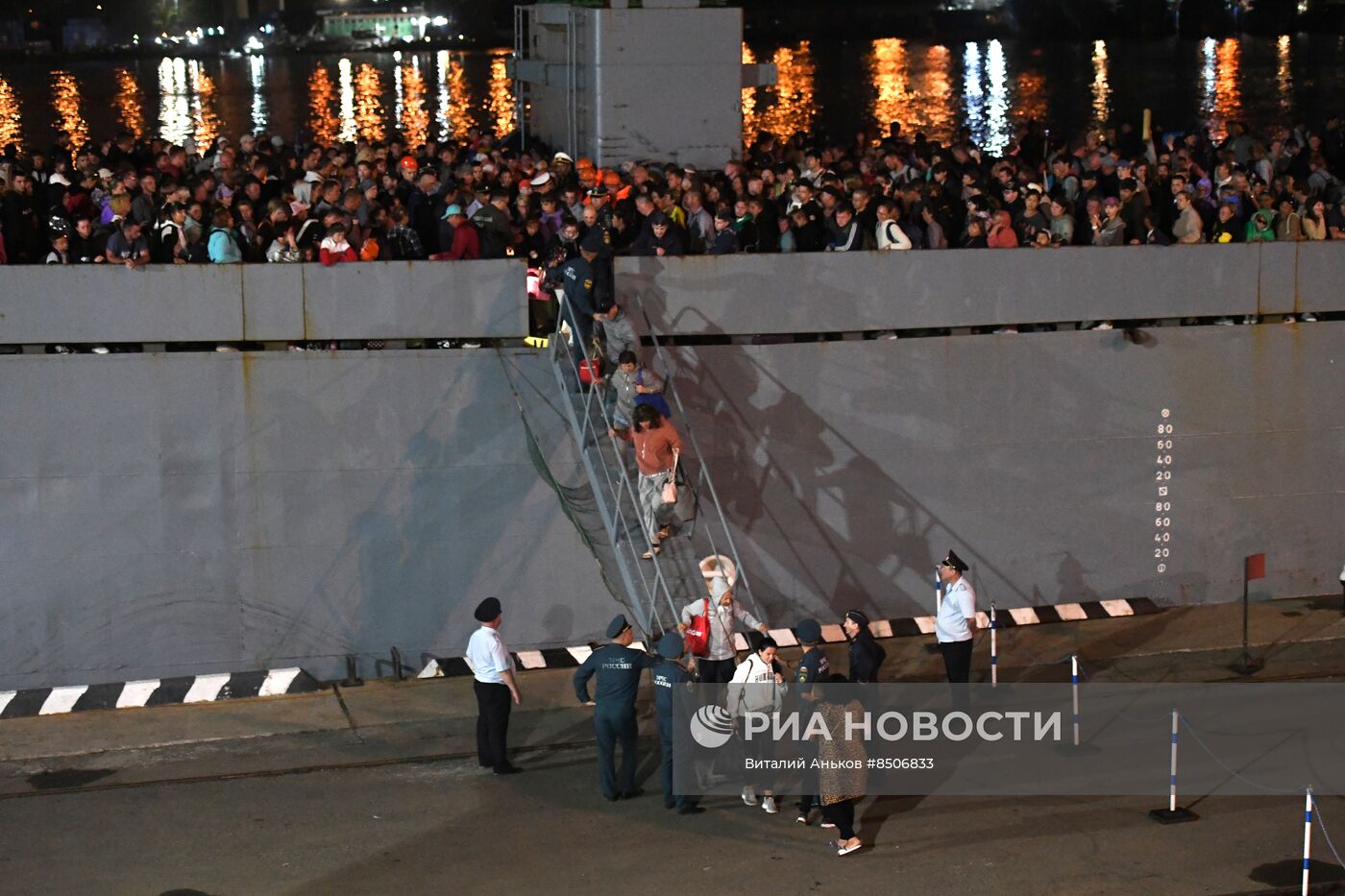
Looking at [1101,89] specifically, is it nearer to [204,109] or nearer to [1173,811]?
[204,109]

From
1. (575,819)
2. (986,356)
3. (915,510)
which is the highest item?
(986,356)

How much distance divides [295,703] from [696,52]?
8.52 meters

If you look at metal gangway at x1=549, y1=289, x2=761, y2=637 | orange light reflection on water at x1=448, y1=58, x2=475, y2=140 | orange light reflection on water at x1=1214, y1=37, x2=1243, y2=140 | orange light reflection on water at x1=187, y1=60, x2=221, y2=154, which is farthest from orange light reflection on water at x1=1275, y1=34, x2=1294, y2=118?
metal gangway at x1=549, y1=289, x2=761, y2=637

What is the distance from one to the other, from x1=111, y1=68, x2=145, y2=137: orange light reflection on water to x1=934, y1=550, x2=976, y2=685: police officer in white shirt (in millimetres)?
21376

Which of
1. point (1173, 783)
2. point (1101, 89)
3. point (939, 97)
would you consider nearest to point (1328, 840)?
point (1173, 783)

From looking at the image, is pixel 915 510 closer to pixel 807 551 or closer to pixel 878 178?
pixel 807 551

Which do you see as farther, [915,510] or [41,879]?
[915,510]

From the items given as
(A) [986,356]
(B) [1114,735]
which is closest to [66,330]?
(A) [986,356]

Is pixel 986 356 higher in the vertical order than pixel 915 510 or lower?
higher

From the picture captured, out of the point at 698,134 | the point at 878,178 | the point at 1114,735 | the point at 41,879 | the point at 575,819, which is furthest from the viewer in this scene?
the point at 698,134

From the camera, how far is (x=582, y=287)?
14484mm

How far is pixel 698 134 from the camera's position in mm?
19391

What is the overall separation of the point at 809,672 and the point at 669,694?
1.00 m

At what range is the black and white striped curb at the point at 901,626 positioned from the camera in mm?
15242
